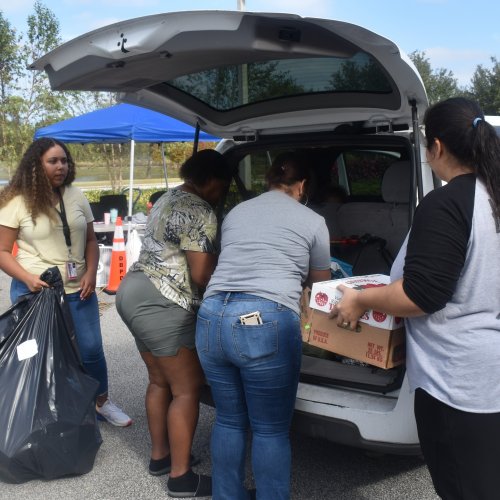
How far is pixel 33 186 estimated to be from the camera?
11.5ft

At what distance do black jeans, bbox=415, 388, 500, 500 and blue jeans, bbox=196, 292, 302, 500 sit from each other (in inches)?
27.4

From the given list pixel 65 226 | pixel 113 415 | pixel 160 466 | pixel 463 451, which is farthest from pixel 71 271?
pixel 463 451

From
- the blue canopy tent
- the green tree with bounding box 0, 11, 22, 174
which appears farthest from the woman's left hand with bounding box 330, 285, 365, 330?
the green tree with bounding box 0, 11, 22, 174

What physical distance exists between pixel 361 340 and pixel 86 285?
1.92 metres

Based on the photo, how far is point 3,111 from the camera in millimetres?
18422

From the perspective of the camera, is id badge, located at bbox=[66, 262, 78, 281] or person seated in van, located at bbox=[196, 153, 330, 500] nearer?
person seated in van, located at bbox=[196, 153, 330, 500]

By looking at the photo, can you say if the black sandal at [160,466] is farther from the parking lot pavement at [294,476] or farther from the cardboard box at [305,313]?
the cardboard box at [305,313]

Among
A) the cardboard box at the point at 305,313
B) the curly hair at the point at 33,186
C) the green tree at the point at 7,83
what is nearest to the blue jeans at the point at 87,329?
the curly hair at the point at 33,186

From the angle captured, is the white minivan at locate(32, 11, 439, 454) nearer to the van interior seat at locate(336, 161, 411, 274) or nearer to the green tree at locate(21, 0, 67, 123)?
the van interior seat at locate(336, 161, 411, 274)

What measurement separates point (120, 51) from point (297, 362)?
1.40 m

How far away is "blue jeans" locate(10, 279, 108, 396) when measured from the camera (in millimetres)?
3635

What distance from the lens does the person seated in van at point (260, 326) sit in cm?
245

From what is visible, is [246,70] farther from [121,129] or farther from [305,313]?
[121,129]

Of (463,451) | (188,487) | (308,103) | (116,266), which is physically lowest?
(116,266)
